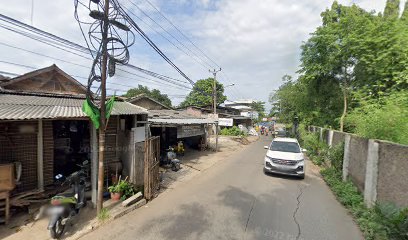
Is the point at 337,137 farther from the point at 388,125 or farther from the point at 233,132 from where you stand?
the point at 233,132

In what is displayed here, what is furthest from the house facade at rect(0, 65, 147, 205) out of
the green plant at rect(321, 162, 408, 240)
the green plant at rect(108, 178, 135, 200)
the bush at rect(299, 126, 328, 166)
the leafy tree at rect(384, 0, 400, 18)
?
the leafy tree at rect(384, 0, 400, 18)

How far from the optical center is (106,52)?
5863mm

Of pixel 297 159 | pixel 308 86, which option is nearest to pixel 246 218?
pixel 297 159

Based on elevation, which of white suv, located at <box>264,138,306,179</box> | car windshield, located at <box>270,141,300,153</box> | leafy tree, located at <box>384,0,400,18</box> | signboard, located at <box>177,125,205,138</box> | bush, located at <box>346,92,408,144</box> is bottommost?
white suv, located at <box>264,138,306,179</box>

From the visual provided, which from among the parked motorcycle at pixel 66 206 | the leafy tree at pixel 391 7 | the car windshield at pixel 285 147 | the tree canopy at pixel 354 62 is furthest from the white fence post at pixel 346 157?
the leafy tree at pixel 391 7

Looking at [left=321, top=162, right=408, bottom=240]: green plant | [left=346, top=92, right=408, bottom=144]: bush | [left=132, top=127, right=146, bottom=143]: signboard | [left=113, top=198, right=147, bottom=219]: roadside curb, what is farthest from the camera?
[left=132, top=127, right=146, bottom=143]: signboard

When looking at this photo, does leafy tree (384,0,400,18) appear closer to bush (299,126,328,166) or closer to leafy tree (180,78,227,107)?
bush (299,126,328,166)

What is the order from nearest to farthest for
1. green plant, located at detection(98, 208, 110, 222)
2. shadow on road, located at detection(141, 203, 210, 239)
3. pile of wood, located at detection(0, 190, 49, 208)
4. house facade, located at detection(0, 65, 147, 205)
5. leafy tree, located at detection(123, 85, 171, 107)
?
shadow on road, located at detection(141, 203, 210, 239)
green plant, located at detection(98, 208, 110, 222)
pile of wood, located at detection(0, 190, 49, 208)
house facade, located at detection(0, 65, 147, 205)
leafy tree, located at detection(123, 85, 171, 107)

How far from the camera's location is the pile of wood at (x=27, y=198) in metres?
5.76

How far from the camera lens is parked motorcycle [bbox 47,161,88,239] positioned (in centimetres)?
478

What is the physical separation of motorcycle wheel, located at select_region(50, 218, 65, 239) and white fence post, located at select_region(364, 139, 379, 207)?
301 inches

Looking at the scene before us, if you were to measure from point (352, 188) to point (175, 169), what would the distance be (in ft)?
24.0

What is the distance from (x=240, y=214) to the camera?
6.03 meters

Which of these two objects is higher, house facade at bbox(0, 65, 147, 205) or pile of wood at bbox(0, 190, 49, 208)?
house facade at bbox(0, 65, 147, 205)
